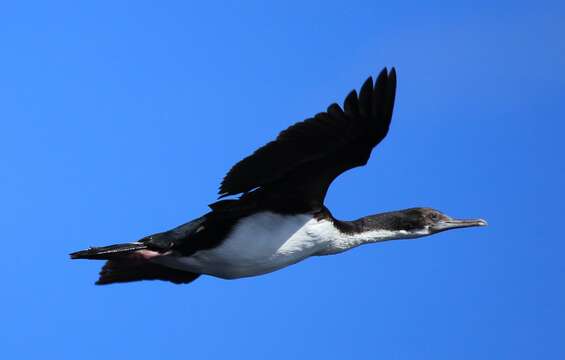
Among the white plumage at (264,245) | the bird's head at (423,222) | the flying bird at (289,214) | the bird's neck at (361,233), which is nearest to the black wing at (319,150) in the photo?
the flying bird at (289,214)

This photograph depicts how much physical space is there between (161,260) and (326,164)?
2.05m

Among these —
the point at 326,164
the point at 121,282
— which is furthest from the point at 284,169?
the point at 121,282

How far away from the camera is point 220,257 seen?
1002 centimetres

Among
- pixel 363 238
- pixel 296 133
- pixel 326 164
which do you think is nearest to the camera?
pixel 296 133

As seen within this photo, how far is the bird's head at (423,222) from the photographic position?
10617mm

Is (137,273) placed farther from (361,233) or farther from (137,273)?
(361,233)

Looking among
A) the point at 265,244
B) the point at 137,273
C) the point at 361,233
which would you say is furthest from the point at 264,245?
the point at 137,273

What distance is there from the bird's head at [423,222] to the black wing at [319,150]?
3.27ft

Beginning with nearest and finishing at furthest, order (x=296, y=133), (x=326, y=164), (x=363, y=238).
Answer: (x=296, y=133), (x=326, y=164), (x=363, y=238)

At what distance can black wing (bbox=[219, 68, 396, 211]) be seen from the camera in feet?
29.9

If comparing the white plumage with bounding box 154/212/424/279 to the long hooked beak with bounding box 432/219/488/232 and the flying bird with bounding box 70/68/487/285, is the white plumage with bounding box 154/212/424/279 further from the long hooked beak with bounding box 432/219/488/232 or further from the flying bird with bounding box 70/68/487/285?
the long hooked beak with bounding box 432/219/488/232

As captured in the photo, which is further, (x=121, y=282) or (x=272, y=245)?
(x=121, y=282)

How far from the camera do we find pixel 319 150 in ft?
31.1

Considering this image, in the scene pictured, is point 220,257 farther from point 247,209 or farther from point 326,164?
point 326,164
